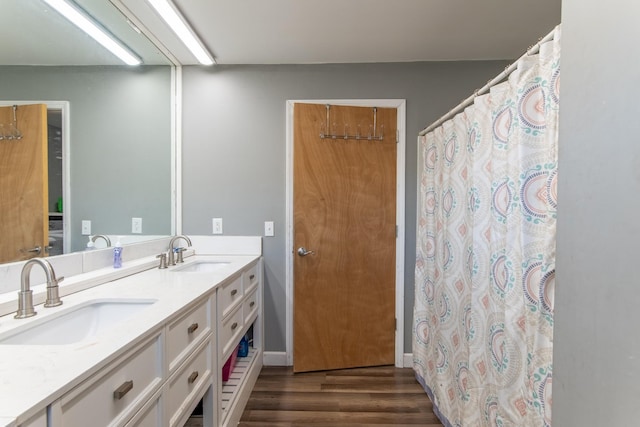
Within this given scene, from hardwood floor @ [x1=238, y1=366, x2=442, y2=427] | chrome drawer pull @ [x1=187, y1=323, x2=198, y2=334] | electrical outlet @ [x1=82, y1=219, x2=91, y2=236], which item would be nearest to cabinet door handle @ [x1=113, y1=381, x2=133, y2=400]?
chrome drawer pull @ [x1=187, y1=323, x2=198, y2=334]

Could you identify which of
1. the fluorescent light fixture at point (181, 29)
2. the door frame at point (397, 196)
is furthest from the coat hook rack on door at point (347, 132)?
the fluorescent light fixture at point (181, 29)

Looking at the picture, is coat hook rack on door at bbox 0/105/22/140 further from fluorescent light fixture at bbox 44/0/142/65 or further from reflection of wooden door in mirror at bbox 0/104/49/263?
fluorescent light fixture at bbox 44/0/142/65

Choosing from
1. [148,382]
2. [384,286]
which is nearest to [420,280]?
[384,286]

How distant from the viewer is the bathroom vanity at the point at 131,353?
25.8 inches

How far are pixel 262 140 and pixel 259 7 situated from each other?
0.91m

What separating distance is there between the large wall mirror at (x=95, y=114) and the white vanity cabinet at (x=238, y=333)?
79 centimetres

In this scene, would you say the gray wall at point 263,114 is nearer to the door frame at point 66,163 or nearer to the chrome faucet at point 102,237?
the chrome faucet at point 102,237

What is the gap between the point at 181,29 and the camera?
1.89 meters

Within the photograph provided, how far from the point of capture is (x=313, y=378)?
2.25 meters

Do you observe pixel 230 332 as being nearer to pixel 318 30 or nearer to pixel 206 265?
pixel 206 265

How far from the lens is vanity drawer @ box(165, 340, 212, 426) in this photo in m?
1.07

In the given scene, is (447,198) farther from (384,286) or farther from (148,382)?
(148,382)

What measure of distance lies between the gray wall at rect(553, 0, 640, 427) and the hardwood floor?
1.40 meters

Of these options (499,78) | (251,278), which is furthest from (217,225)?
(499,78)
